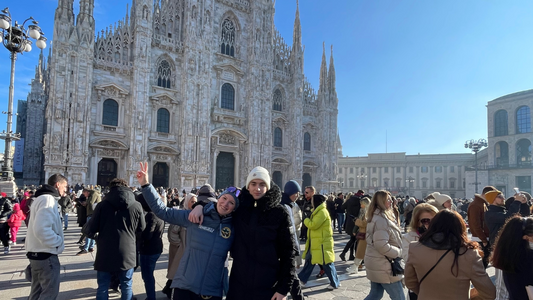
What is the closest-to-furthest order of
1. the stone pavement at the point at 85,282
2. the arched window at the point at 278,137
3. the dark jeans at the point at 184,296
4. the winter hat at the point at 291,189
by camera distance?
the dark jeans at the point at 184,296 → the winter hat at the point at 291,189 → the stone pavement at the point at 85,282 → the arched window at the point at 278,137

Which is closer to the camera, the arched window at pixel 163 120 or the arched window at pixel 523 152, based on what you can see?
the arched window at pixel 163 120

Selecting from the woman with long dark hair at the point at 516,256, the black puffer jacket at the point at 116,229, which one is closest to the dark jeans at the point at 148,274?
the black puffer jacket at the point at 116,229

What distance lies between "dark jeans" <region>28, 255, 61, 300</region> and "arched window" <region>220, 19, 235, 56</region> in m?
27.5

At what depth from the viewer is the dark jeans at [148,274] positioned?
15.7 feet

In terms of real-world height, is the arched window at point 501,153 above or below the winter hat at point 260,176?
above

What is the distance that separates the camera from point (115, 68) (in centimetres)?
2339

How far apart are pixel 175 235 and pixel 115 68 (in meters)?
21.8

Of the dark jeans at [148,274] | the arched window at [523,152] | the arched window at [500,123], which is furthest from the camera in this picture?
the arched window at [500,123]

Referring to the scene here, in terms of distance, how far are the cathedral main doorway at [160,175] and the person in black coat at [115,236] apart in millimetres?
22000

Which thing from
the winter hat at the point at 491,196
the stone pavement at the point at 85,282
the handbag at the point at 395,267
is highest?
the winter hat at the point at 491,196

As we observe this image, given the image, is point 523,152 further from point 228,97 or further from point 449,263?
point 449,263

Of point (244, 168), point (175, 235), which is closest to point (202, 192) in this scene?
point (175, 235)

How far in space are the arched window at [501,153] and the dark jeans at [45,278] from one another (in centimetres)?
5025

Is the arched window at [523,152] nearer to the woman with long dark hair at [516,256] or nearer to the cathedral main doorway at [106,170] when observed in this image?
the cathedral main doorway at [106,170]
